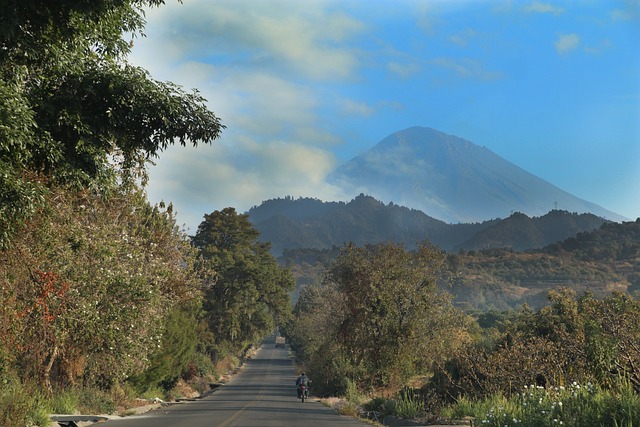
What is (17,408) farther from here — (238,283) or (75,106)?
(238,283)

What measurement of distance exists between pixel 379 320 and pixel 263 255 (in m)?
46.5

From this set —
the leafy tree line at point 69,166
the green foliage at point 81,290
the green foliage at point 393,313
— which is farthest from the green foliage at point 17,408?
the green foliage at point 393,313

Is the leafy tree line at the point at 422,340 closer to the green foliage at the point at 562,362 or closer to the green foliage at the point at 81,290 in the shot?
the green foliage at the point at 562,362

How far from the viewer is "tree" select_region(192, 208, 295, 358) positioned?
3068 inches

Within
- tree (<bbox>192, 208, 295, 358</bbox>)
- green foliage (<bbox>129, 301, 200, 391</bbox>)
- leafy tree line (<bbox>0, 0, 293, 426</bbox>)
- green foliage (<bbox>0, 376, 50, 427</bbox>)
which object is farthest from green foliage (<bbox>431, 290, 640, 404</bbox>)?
tree (<bbox>192, 208, 295, 358</bbox>)

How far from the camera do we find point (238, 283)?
3095 inches

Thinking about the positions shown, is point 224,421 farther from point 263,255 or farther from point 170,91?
point 263,255

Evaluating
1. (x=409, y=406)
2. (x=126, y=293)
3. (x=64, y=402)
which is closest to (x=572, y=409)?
(x=409, y=406)

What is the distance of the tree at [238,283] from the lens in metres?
77.9

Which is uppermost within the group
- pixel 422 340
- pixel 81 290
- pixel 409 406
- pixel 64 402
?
pixel 81 290

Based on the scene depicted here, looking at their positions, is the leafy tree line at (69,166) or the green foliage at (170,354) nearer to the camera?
the leafy tree line at (69,166)

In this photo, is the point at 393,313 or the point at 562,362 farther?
the point at 393,313

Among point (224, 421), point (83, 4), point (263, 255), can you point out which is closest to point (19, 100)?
point (83, 4)

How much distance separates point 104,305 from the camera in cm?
2359
